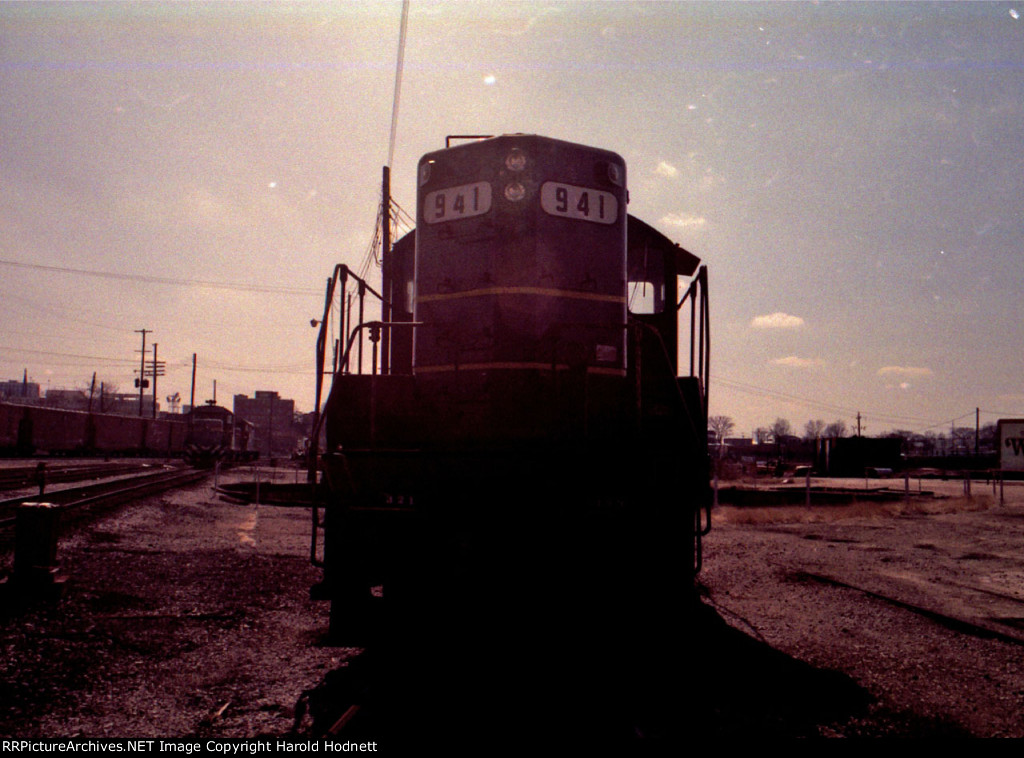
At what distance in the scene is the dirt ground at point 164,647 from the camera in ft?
11.5

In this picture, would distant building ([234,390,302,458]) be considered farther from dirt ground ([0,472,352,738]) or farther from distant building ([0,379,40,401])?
dirt ground ([0,472,352,738])

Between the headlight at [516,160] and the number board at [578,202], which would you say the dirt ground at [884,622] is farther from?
the headlight at [516,160]

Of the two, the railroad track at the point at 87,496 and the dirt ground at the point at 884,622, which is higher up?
the dirt ground at the point at 884,622

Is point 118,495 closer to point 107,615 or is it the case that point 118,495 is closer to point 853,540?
point 107,615

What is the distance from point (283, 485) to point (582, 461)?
73.4 feet

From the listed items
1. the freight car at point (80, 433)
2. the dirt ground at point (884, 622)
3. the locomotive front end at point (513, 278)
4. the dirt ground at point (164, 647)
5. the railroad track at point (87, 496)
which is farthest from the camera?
the freight car at point (80, 433)

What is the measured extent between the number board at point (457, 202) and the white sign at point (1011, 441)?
1925 centimetres

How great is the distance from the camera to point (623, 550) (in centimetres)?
415

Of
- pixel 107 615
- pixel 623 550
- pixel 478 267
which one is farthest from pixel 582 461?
pixel 107 615

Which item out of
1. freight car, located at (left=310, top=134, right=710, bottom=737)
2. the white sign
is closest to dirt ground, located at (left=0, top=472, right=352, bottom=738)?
freight car, located at (left=310, top=134, right=710, bottom=737)

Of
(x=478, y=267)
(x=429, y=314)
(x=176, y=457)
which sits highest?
(x=478, y=267)

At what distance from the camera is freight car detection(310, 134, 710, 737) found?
13.3 feet

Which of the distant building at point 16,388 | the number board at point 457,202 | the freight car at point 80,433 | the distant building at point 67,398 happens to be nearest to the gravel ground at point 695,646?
the number board at point 457,202

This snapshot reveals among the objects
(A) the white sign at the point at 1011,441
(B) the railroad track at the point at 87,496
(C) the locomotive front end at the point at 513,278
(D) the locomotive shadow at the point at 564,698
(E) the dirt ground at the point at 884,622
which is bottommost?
(B) the railroad track at the point at 87,496
